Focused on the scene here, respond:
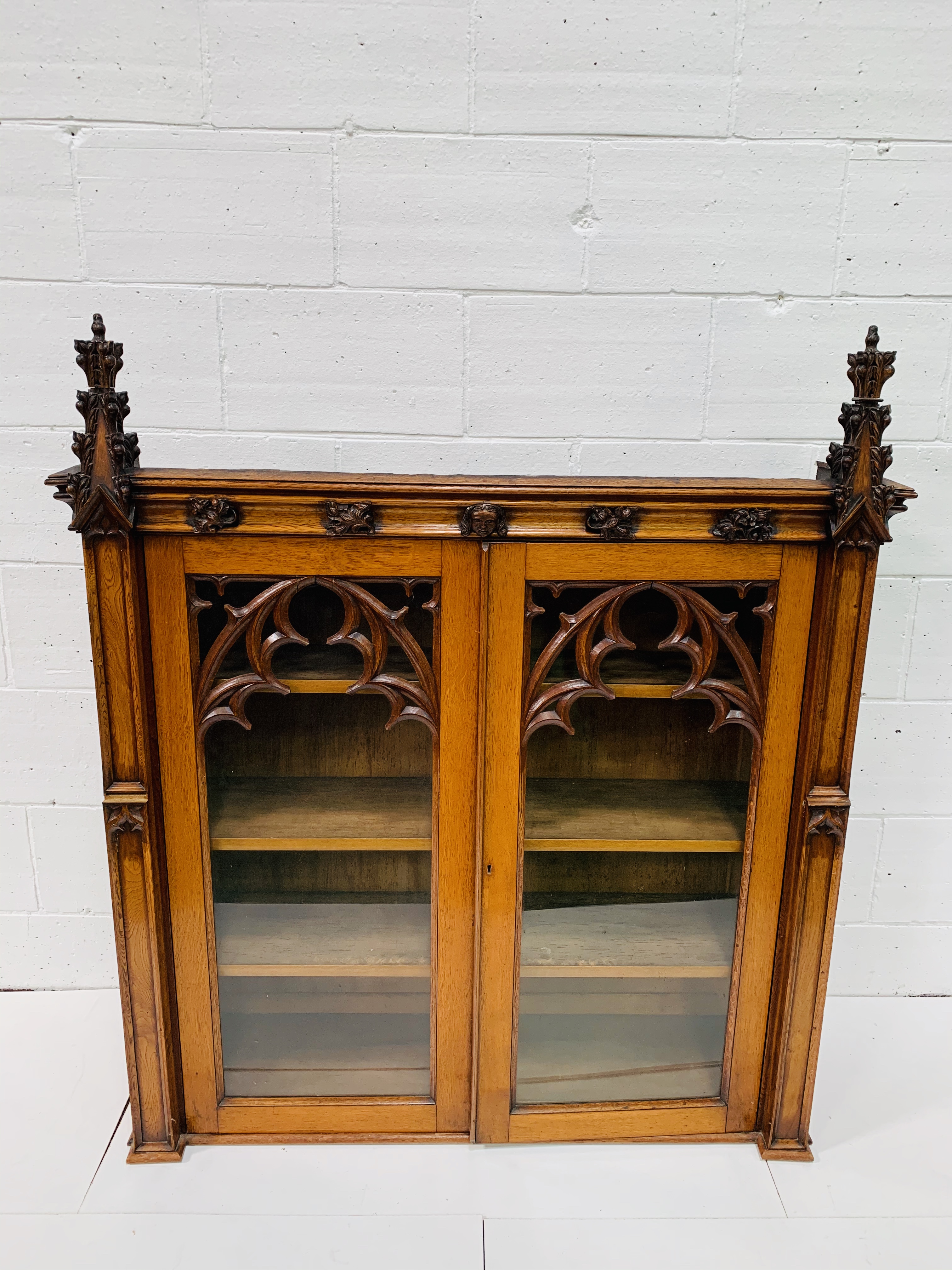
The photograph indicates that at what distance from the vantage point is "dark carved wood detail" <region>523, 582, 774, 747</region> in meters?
1.39

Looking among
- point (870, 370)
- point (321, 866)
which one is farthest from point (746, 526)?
point (321, 866)

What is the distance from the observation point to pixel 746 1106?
1.62m

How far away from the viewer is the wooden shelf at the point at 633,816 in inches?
59.2

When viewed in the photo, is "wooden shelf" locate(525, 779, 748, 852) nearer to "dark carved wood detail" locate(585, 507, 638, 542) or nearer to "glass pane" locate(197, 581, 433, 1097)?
"glass pane" locate(197, 581, 433, 1097)

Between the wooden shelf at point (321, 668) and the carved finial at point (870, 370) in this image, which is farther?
the wooden shelf at point (321, 668)

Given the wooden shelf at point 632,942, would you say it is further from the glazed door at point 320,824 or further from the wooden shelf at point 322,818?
the wooden shelf at point 322,818

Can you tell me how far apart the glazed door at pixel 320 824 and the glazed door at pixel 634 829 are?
0.23 feet

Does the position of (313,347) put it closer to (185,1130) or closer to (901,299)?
(901,299)

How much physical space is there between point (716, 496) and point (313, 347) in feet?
2.80

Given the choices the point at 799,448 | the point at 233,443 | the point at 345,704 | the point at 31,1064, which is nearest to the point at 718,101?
the point at 799,448

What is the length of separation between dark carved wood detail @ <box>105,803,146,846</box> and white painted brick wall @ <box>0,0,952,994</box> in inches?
21.9

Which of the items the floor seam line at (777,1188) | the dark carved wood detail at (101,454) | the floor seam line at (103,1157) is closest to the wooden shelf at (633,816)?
the floor seam line at (777,1188)

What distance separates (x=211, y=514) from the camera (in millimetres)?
1328

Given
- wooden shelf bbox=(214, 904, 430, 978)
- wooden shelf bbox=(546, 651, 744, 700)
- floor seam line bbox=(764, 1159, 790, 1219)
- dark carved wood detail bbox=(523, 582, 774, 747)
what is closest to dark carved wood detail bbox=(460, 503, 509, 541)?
dark carved wood detail bbox=(523, 582, 774, 747)
